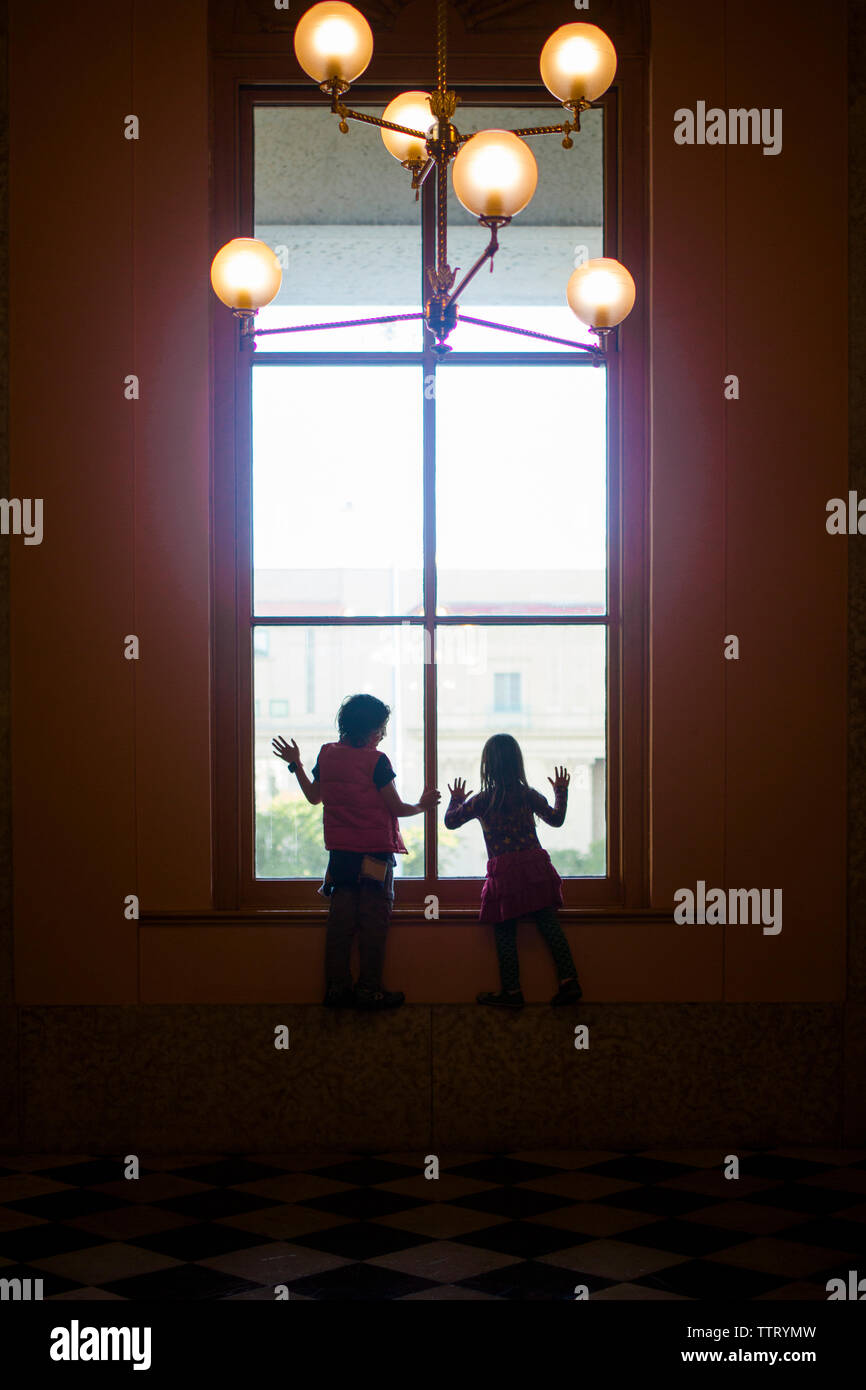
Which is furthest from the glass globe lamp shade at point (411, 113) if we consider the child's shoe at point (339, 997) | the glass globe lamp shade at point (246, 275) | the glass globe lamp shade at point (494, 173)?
the child's shoe at point (339, 997)

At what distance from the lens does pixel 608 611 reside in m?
4.45

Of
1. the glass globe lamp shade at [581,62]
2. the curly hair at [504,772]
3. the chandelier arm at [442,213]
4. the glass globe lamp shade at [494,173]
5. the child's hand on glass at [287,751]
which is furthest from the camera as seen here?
the curly hair at [504,772]

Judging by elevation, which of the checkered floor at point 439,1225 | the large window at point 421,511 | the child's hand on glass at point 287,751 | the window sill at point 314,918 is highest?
the large window at point 421,511

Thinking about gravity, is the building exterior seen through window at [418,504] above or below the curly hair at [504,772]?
above

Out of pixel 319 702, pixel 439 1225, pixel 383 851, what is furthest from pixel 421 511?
pixel 439 1225

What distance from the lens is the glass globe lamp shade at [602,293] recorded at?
9.54 feet

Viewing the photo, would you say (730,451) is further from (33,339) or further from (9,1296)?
(9,1296)

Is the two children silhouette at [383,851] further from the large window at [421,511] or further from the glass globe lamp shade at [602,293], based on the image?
the glass globe lamp shade at [602,293]

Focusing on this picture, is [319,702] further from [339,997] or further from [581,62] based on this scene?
[581,62]

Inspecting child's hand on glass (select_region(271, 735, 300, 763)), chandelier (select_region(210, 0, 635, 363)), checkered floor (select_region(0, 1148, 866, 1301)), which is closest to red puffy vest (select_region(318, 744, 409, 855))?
child's hand on glass (select_region(271, 735, 300, 763))

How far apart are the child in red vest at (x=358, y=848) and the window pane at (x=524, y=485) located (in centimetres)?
74

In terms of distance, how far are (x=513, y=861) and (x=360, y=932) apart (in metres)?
0.58

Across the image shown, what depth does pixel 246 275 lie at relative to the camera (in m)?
2.87
